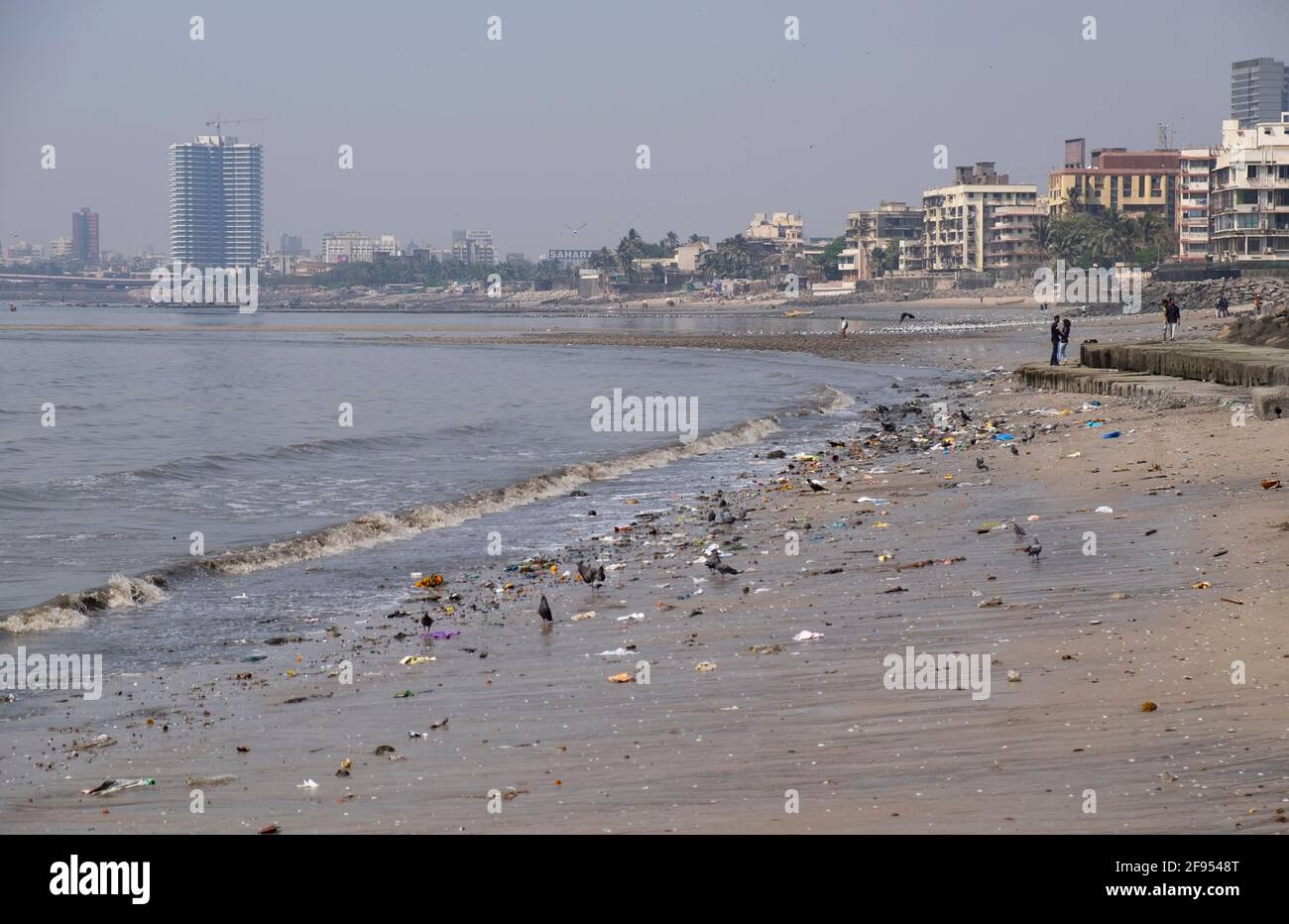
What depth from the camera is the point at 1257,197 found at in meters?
98.9

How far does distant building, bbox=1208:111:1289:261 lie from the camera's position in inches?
3871

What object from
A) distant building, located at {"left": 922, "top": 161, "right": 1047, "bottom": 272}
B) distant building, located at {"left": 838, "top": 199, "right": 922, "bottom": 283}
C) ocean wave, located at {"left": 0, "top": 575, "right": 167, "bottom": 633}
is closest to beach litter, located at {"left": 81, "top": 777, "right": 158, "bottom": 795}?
ocean wave, located at {"left": 0, "top": 575, "right": 167, "bottom": 633}

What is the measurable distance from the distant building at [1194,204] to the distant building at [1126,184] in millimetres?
27222

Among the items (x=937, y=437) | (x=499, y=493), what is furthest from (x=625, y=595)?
(x=937, y=437)

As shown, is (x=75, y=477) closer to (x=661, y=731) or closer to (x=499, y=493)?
(x=499, y=493)

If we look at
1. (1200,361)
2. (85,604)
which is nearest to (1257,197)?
(1200,361)

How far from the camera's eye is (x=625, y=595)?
35.5 ft

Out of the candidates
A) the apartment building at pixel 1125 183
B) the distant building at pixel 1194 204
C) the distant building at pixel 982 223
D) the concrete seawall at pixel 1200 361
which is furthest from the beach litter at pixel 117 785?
the apartment building at pixel 1125 183

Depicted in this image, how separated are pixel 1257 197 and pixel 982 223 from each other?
62.2 metres

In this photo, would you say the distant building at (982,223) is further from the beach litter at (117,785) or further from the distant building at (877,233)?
the beach litter at (117,785)

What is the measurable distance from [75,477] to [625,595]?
12779mm

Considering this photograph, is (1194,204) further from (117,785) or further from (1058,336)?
(117,785)

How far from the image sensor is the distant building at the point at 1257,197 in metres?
98.3
